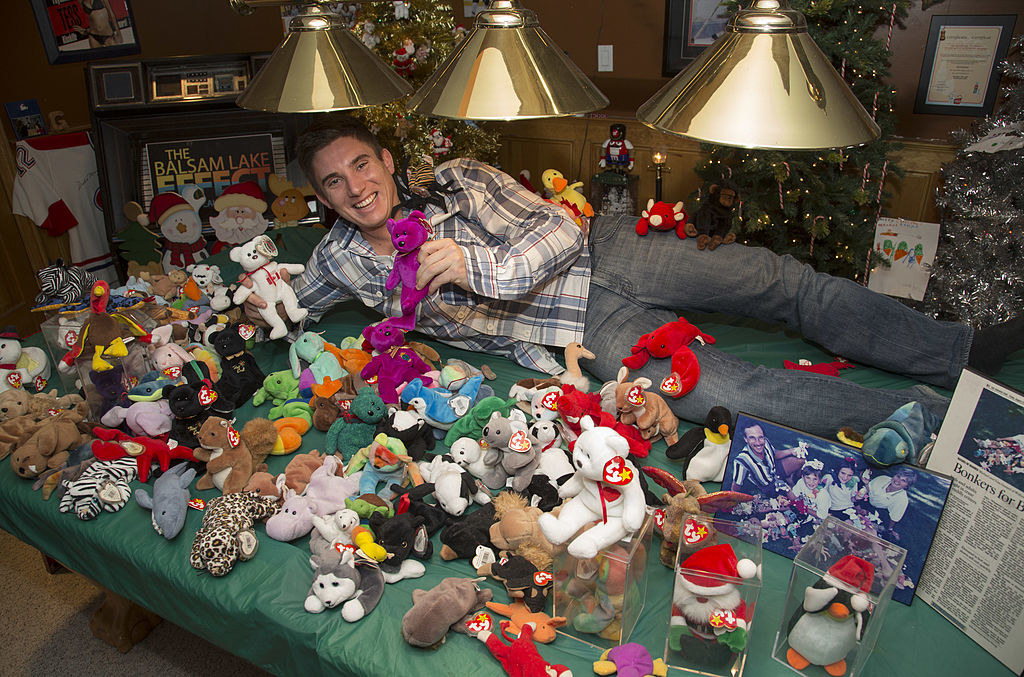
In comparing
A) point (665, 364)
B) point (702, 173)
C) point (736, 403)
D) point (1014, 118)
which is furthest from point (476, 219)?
point (1014, 118)

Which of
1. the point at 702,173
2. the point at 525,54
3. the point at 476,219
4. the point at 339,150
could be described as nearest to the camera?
the point at 525,54

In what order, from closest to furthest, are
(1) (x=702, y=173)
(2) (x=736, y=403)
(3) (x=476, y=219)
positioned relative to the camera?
(2) (x=736, y=403)
(3) (x=476, y=219)
(1) (x=702, y=173)

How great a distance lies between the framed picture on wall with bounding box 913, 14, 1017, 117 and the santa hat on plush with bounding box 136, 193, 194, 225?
10.9ft

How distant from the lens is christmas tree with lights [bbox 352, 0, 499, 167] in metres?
2.99

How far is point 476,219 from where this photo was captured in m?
2.15

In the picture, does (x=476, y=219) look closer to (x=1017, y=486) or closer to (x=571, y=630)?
(x=571, y=630)

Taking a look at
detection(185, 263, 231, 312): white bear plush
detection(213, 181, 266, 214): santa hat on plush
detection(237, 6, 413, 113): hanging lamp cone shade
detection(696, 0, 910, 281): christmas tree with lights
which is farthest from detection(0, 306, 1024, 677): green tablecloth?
detection(213, 181, 266, 214): santa hat on plush

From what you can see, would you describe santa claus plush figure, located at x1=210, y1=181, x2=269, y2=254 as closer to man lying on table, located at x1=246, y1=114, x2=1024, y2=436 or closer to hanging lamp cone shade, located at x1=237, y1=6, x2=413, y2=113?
man lying on table, located at x1=246, y1=114, x2=1024, y2=436

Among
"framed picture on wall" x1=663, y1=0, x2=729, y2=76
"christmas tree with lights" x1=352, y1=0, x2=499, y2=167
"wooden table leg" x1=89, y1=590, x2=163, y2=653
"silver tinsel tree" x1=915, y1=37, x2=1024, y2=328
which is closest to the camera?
"wooden table leg" x1=89, y1=590, x2=163, y2=653

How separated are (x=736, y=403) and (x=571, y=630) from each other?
749 mm

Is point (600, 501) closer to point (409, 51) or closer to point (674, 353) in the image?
point (674, 353)

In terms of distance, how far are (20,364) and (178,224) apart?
1.15 meters

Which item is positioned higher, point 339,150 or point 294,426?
point 339,150

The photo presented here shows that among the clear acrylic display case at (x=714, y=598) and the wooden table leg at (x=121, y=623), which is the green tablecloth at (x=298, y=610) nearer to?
the clear acrylic display case at (x=714, y=598)
